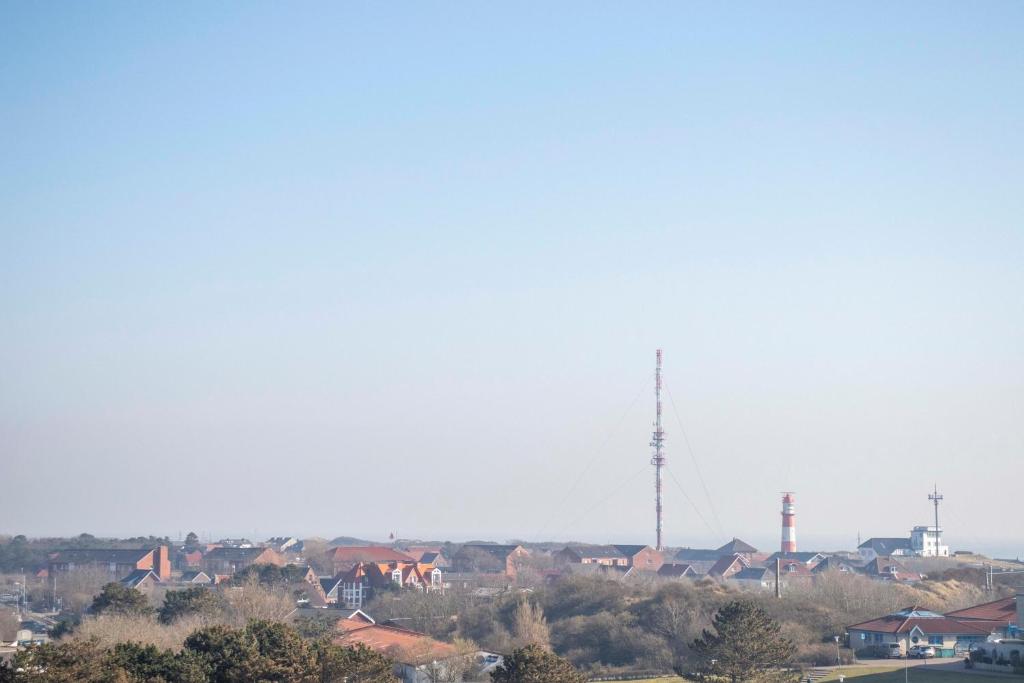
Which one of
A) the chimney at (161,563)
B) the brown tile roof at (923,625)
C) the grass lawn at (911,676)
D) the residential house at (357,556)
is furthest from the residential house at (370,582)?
the grass lawn at (911,676)

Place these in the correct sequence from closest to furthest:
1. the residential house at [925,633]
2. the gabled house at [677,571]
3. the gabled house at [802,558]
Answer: the residential house at [925,633], the gabled house at [677,571], the gabled house at [802,558]

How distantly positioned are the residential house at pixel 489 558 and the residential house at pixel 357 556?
4.66 m

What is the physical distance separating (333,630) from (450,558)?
5707 centimetres

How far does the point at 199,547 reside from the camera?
10606cm

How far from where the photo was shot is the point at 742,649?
3269cm

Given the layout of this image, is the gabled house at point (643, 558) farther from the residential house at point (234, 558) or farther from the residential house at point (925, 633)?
the residential house at point (925, 633)

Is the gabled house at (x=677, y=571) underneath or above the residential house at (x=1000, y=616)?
underneath

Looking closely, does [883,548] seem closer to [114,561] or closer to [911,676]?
[114,561]

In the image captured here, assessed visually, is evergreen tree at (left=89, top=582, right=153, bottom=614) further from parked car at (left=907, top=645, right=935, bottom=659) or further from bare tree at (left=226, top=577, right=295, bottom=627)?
parked car at (left=907, top=645, right=935, bottom=659)

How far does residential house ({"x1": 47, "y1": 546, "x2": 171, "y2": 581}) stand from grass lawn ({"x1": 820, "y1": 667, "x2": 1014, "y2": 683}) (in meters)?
56.8

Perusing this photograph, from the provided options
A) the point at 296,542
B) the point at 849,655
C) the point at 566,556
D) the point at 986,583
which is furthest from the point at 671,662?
the point at 296,542

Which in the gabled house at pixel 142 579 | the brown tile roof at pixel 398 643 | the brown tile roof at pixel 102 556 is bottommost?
the gabled house at pixel 142 579

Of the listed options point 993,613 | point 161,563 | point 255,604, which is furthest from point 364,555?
point 993,613

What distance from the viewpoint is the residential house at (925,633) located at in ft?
131
